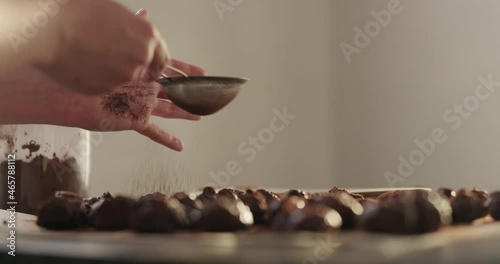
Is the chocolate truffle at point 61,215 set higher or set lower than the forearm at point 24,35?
lower

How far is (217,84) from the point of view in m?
0.87

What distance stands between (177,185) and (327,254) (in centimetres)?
138

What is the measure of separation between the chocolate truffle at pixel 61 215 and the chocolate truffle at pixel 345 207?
0.25 meters

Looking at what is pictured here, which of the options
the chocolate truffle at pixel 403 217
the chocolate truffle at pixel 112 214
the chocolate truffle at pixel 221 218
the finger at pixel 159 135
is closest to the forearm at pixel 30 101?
the finger at pixel 159 135

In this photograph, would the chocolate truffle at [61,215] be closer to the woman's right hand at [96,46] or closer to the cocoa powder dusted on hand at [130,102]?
the woman's right hand at [96,46]

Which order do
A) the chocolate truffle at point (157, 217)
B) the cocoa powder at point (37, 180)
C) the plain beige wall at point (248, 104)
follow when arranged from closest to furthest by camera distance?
the chocolate truffle at point (157, 217), the cocoa powder at point (37, 180), the plain beige wall at point (248, 104)

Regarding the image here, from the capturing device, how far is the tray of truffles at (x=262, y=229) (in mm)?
432

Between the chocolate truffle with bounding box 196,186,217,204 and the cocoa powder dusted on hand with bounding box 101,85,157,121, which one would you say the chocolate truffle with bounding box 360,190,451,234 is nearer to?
the chocolate truffle with bounding box 196,186,217,204

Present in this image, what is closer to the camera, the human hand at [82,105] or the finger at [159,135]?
the human hand at [82,105]

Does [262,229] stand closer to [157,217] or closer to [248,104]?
[157,217]

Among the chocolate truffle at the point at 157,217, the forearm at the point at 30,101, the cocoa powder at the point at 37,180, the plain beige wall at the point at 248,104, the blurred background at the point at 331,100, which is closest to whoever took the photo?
the chocolate truffle at the point at 157,217

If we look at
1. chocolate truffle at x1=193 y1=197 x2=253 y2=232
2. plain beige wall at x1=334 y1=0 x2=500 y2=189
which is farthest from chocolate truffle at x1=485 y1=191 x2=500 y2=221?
plain beige wall at x1=334 y1=0 x2=500 y2=189

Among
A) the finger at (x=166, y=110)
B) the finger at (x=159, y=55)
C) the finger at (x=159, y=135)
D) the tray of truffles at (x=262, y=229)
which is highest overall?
the finger at (x=159, y=55)

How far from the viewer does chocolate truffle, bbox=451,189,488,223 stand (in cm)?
66
